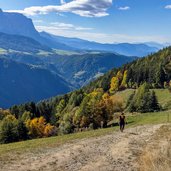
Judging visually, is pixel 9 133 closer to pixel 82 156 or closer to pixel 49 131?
pixel 49 131

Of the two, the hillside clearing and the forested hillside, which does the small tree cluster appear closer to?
the forested hillside

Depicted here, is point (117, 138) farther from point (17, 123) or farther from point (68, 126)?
point (68, 126)

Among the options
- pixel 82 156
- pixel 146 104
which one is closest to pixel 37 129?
pixel 146 104

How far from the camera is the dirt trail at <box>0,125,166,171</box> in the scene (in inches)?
1040

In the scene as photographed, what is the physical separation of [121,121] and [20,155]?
18.6m

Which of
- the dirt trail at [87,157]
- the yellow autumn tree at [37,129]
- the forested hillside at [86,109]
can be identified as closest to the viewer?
the dirt trail at [87,157]

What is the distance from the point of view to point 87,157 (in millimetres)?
29484

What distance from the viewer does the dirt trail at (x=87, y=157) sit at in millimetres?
26406

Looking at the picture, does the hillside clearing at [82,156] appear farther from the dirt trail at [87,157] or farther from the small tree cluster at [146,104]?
the small tree cluster at [146,104]

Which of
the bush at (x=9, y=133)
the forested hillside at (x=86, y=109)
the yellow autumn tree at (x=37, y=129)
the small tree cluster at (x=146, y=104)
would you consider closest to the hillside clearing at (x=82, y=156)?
the bush at (x=9, y=133)

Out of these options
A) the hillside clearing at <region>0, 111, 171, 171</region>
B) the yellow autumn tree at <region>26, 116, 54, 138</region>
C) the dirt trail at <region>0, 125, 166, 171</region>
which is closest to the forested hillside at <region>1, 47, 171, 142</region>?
the yellow autumn tree at <region>26, 116, 54, 138</region>

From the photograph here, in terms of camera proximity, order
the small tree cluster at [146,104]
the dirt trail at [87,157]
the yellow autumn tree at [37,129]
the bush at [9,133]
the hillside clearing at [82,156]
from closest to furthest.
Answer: the dirt trail at [87,157] < the hillside clearing at [82,156] < the bush at [9,133] < the small tree cluster at [146,104] < the yellow autumn tree at [37,129]

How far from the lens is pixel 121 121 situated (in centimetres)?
4672

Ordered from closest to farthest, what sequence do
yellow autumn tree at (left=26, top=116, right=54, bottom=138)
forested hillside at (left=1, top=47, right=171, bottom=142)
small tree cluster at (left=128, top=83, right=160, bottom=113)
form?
forested hillside at (left=1, top=47, right=171, bottom=142) < small tree cluster at (left=128, top=83, right=160, bottom=113) < yellow autumn tree at (left=26, top=116, right=54, bottom=138)
